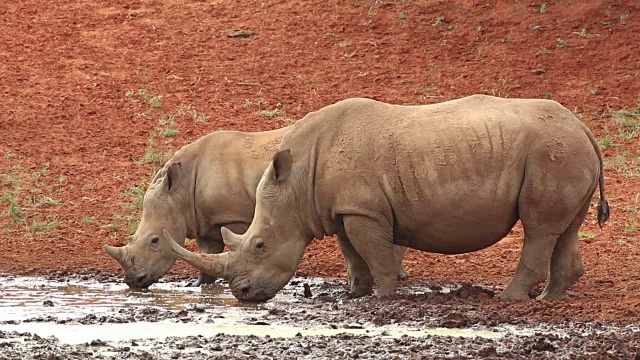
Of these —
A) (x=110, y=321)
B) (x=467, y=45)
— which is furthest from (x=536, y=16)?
(x=110, y=321)

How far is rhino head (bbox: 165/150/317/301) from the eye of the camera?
1137cm

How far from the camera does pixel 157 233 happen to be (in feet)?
42.6

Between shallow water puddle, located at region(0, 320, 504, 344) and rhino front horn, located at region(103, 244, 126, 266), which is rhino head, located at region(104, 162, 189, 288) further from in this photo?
shallow water puddle, located at region(0, 320, 504, 344)

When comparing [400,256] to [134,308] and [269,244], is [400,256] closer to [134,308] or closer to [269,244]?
[269,244]

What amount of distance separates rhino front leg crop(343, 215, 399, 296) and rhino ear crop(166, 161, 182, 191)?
93.4 inches

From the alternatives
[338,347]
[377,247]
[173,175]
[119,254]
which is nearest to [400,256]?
[377,247]

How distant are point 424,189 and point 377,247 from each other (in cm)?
64

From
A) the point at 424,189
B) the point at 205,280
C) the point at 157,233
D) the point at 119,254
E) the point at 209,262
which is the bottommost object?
the point at 205,280

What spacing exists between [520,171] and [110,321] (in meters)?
3.50

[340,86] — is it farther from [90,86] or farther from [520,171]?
[520,171]

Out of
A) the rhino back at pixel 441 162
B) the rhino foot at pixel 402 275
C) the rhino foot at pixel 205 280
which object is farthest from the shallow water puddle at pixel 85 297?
the rhino foot at pixel 402 275

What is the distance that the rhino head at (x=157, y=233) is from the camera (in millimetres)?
12875

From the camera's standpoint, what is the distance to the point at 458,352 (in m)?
8.48

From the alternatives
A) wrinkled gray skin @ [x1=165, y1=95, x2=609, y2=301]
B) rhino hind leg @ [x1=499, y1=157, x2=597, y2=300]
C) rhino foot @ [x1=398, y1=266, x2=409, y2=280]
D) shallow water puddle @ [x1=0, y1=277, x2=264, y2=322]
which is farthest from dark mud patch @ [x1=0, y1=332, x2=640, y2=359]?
rhino foot @ [x1=398, y1=266, x2=409, y2=280]
